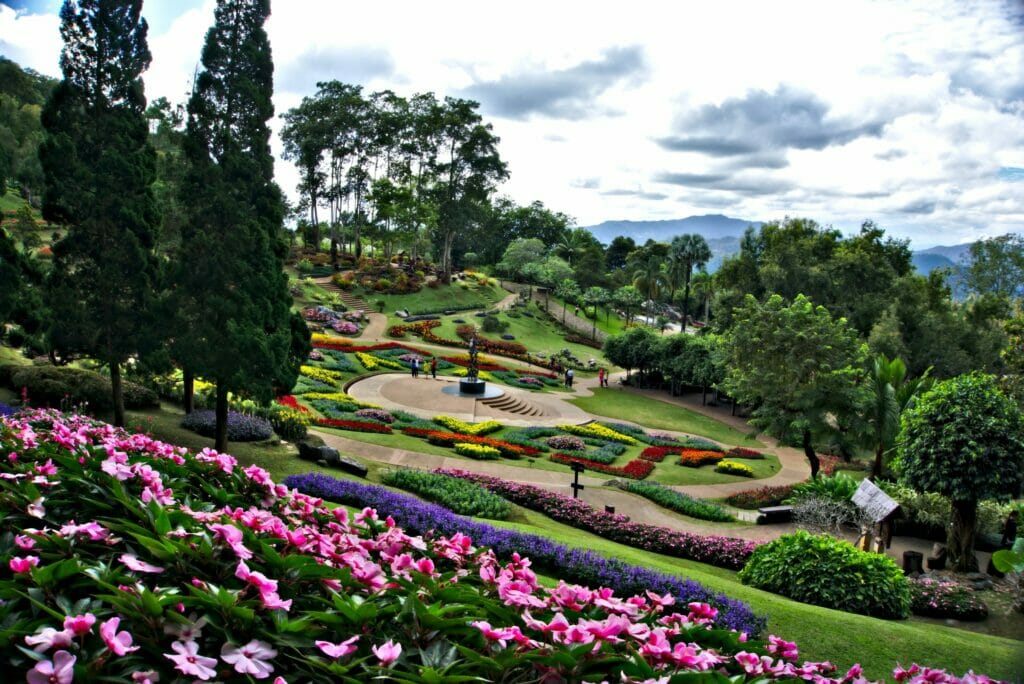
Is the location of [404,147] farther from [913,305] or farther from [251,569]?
[251,569]

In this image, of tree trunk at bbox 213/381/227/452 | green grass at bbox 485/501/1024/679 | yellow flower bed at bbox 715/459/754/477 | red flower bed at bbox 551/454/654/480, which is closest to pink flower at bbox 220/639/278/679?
green grass at bbox 485/501/1024/679

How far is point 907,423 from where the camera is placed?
15609mm

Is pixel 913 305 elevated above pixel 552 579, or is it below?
above

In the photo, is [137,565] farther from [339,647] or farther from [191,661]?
[339,647]

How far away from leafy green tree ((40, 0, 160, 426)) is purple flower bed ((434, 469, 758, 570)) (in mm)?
9527

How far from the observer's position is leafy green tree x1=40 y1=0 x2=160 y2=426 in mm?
13641

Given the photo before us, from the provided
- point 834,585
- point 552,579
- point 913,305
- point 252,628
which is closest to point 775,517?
point 834,585

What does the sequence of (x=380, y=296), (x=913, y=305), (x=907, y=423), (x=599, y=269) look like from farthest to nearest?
1. (x=599, y=269)
2. (x=380, y=296)
3. (x=913, y=305)
4. (x=907, y=423)

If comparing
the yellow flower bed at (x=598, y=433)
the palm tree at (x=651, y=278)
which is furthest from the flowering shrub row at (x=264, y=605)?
the palm tree at (x=651, y=278)

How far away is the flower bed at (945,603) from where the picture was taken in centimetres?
1112

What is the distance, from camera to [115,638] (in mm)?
2266

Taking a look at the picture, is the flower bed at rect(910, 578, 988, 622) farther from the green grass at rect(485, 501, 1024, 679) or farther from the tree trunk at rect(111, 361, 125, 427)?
the tree trunk at rect(111, 361, 125, 427)

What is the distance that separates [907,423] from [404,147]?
191 feet

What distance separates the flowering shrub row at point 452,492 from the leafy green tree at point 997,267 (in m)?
60.7
